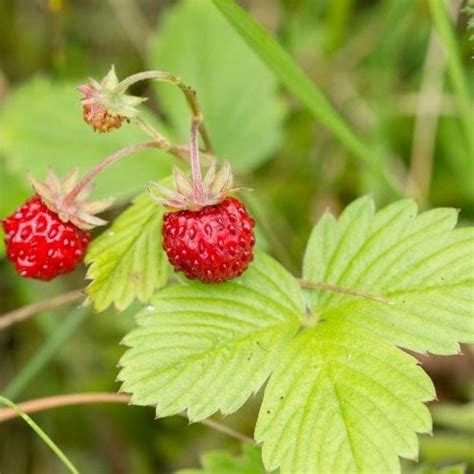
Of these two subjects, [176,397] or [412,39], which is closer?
[176,397]

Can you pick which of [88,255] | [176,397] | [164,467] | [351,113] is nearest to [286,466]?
[176,397]

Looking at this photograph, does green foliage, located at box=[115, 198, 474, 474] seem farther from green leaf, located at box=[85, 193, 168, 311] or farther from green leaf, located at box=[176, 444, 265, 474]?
green leaf, located at box=[176, 444, 265, 474]

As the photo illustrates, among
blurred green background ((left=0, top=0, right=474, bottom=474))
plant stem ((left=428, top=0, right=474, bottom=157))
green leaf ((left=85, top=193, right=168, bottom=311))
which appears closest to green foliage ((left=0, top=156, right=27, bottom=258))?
blurred green background ((left=0, top=0, right=474, bottom=474))

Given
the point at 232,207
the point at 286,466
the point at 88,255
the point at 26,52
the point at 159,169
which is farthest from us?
the point at 26,52

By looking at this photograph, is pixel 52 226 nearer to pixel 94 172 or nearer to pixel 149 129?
pixel 94 172

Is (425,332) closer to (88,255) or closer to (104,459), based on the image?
(88,255)

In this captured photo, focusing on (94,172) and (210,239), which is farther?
(94,172)

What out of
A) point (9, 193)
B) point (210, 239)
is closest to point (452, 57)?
point (210, 239)
